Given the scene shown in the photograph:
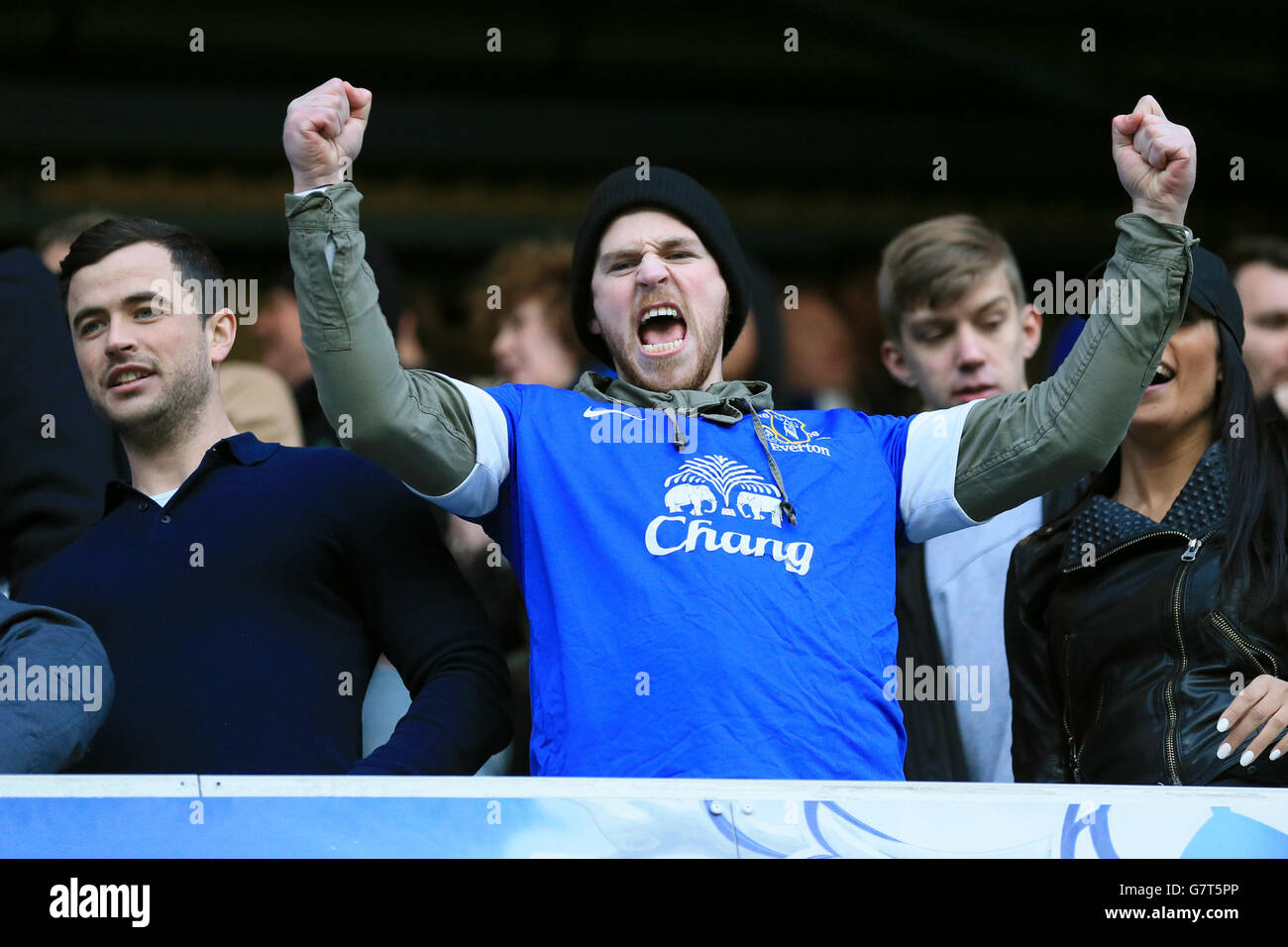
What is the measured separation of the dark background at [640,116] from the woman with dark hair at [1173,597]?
11.2 feet

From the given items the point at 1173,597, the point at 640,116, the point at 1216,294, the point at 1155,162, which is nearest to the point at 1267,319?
the point at 1216,294

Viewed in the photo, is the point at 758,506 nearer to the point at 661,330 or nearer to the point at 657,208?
the point at 661,330

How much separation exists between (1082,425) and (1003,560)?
2.71 feet

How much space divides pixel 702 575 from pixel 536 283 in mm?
1992

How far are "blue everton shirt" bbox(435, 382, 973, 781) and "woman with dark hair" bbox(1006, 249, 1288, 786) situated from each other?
41 cm

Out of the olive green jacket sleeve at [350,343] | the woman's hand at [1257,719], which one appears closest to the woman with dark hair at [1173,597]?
the woman's hand at [1257,719]

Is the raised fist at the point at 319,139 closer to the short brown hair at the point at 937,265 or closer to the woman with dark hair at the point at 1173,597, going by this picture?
the woman with dark hair at the point at 1173,597

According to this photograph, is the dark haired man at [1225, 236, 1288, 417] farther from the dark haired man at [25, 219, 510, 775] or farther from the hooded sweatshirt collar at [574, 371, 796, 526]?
the dark haired man at [25, 219, 510, 775]

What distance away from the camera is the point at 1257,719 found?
3.10 meters

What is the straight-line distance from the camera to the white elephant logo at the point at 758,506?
3070 mm

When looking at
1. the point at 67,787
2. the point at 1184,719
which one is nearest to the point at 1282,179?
the point at 1184,719

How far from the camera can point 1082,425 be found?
10.0 ft

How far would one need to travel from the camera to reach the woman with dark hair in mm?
3191

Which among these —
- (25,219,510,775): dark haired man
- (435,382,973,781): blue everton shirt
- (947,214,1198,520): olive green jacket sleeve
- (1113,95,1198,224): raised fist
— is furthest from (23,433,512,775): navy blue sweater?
(1113,95,1198,224): raised fist
